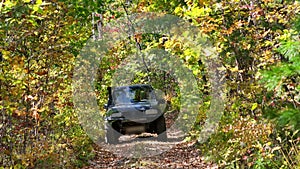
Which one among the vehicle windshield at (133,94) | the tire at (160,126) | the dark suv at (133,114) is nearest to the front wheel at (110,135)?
the dark suv at (133,114)

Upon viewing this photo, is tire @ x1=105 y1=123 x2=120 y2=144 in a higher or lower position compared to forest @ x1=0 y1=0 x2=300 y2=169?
lower

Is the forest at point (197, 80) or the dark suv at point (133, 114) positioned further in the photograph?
the dark suv at point (133, 114)

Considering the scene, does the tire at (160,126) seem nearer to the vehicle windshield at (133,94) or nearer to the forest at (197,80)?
the vehicle windshield at (133,94)

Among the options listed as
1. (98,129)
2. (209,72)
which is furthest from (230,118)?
(98,129)

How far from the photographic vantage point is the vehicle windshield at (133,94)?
1080cm

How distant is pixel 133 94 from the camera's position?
1099 cm

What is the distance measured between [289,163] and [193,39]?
7.56ft

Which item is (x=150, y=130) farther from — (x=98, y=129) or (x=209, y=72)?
(x=209, y=72)

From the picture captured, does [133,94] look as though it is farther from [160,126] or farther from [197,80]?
[197,80]

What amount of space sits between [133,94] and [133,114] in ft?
3.23

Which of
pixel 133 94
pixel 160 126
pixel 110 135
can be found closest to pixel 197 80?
pixel 160 126

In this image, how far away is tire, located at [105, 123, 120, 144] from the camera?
1057 centimetres

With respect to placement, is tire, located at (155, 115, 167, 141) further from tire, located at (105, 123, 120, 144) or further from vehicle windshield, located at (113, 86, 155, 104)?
tire, located at (105, 123, 120, 144)

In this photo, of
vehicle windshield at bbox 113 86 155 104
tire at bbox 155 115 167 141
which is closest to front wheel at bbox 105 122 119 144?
vehicle windshield at bbox 113 86 155 104
